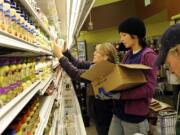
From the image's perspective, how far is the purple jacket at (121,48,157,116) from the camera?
2801 millimetres

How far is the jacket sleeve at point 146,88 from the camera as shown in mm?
2795

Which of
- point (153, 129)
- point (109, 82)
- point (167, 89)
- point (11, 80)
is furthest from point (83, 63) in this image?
point (167, 89)

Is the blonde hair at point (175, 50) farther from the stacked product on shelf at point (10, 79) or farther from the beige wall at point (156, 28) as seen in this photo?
the beige wall at point (156, 28)

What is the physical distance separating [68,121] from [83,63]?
154 centimetres

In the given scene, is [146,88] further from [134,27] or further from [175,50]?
[175,50]

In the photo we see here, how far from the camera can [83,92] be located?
8.11 metres

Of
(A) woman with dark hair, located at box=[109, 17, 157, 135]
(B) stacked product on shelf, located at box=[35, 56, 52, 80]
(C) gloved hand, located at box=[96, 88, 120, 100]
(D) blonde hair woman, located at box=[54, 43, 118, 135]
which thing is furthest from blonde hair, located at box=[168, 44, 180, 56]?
(D) blonde hair woman, located at box=[54, 43, 118, 135]

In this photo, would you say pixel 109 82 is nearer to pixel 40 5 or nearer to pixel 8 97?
pixel 8 97

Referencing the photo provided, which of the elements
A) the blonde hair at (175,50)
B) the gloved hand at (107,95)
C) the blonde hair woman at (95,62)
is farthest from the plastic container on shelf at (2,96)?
the blonde hair woman at (95,62)

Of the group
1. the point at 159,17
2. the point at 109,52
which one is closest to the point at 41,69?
the point at 109,52

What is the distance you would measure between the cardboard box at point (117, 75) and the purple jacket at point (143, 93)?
76 millimetres

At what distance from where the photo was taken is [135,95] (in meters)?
2.81

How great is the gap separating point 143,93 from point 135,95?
0.08m

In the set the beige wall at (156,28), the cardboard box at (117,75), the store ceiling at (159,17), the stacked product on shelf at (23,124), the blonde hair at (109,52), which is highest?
the store ceiling at (159,17)
